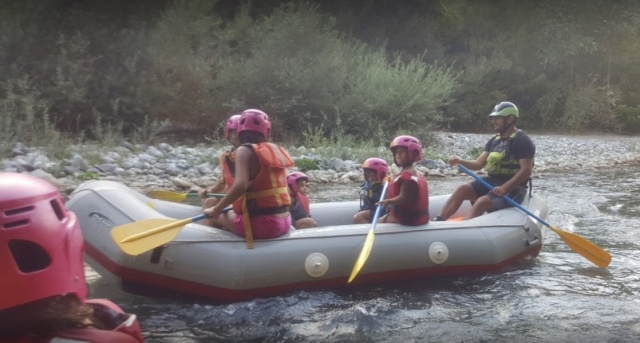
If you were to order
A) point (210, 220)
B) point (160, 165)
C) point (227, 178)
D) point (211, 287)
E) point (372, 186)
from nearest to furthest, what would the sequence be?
1. point (211, 287)
2. point (210, 220)
3. point (227, 178)
4. point (372, 186)
5. point (160, 165)

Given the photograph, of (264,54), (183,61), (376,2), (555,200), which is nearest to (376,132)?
(264,54)

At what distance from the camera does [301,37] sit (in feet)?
48.4

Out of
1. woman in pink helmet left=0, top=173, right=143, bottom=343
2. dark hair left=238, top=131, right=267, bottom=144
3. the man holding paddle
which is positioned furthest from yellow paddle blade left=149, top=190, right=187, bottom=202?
woman in pink helmet left=0, top=173, right=143, bottom=343

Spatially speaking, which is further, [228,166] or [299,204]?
[299,204]

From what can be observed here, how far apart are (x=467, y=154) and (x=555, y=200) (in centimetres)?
483

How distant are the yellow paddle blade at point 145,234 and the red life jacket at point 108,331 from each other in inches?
85.3

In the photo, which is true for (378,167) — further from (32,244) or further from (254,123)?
(32,244)

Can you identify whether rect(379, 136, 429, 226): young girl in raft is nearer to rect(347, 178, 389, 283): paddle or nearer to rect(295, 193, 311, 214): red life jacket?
rect(347, 178, 389, 283): paddle

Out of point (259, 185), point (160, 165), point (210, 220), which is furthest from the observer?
point (160, 165)

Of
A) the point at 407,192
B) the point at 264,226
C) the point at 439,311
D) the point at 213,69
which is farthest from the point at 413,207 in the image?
the point at 213,69

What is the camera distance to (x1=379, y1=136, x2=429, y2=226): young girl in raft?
16.6 ft

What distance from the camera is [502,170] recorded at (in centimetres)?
591

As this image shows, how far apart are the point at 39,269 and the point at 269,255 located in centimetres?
284

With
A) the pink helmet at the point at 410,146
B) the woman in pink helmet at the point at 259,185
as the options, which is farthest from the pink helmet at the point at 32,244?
the pink helmet at the point at 410,146
